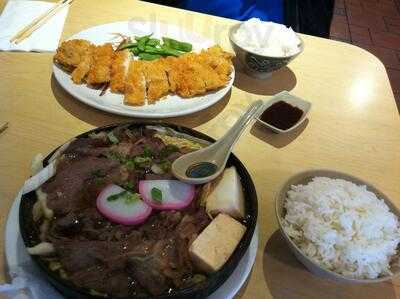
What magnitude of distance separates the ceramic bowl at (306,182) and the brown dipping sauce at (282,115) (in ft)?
1.04

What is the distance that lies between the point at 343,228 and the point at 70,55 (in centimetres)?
103

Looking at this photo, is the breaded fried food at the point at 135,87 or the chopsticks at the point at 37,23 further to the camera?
the chopsticks at the point at 37,23

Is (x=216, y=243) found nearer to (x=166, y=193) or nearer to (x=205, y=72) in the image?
(x=166, y=193)

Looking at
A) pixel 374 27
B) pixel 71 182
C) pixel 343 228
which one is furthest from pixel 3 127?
pixel 374 27

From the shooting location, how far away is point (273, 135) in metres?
1.23

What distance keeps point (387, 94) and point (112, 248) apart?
120cm

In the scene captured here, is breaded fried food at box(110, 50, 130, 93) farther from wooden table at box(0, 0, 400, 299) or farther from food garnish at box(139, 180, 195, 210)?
food garnish at box(139, 180, 195, 210)

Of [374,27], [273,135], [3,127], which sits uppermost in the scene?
[3,127]

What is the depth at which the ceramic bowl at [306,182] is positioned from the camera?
2.48 ft

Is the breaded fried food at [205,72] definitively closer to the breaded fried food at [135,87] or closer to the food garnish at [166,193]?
the breaded fried food at [135,87]

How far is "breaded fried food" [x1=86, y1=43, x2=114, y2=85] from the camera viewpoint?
1270mm

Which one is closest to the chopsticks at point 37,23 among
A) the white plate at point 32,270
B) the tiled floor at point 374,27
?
the white plate at point 32,270

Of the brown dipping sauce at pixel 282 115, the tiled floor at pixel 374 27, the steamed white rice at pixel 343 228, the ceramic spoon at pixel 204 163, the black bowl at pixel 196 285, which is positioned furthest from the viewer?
the tiled floor at pixel 374 27

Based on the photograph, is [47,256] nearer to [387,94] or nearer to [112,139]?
[112,139]
